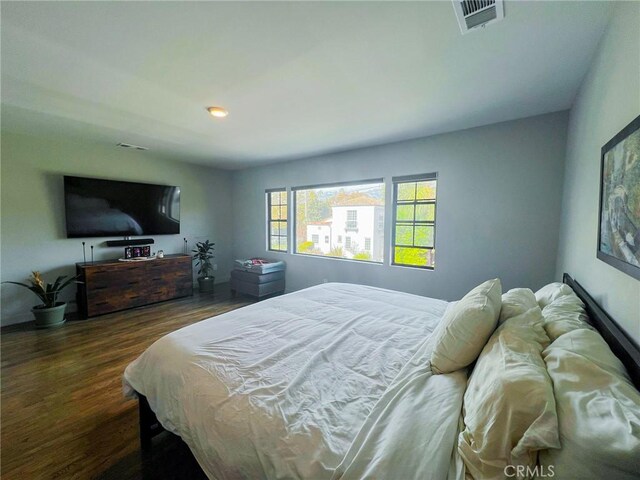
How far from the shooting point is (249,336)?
5.26 ft

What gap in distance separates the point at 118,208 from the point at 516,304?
208 inches

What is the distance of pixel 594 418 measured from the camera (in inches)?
24.3

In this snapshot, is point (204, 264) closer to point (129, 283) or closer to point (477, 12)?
point (129, 283)

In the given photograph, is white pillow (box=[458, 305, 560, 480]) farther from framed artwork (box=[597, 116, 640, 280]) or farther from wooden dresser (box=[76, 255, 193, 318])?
wooden dresser (box=[76, 255, 193, 318])

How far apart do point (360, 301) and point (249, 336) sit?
1.05 metres

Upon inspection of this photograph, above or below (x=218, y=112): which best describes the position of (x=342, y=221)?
below

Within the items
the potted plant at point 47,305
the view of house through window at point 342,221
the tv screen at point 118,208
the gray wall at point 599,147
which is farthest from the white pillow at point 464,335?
the tv screen at point 118,208

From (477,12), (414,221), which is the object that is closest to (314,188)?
(414,221)

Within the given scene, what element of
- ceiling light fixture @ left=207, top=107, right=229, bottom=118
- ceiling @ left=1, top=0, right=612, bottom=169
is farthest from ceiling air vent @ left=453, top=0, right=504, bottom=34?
ceiling light fixture @ left=207, top=107, right=229, bottom=118

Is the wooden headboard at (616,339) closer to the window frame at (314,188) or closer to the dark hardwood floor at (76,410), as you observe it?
the dark hardwood floor at (76,410)

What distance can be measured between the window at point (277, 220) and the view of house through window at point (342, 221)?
35cm

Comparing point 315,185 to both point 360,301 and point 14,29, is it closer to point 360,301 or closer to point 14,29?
point 360,301

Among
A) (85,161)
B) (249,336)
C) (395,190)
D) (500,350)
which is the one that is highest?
(85,161)

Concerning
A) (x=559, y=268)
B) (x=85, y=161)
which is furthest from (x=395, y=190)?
(x=85, y=161)
